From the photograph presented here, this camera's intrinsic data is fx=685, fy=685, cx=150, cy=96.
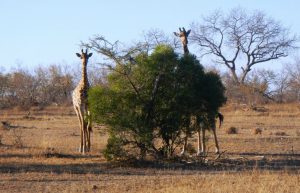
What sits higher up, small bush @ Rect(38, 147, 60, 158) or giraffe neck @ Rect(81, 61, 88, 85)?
giraffe neck @ Rect(81, 61, 88, 85)

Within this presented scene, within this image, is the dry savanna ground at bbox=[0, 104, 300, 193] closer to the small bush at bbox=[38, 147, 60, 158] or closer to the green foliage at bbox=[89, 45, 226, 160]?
the small bush at bbox=[38, 147, 60, 158]

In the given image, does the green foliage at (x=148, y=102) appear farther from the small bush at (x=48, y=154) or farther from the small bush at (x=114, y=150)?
the small bush at (x=48, y=154)

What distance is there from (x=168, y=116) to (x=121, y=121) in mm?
1483

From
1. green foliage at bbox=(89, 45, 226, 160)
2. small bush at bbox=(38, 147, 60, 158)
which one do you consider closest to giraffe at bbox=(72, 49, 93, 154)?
small bush at bbox=(38, 147, 60, 158)

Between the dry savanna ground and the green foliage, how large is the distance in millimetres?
572

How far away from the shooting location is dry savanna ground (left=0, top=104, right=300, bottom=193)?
48.2ft

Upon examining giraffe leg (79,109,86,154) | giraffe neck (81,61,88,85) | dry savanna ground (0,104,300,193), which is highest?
giraffe neck (81,61,88,85)

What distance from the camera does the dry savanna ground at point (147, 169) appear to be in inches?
579

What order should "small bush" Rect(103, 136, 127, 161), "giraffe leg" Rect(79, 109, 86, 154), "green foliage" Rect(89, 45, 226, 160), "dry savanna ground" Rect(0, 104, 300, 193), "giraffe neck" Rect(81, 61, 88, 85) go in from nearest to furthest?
"dry savanna ground" Rect(0, 104, 300, 193), "small bush" Rect(103, 136, 127, 161), "green foliage" Rect(89, 45, 226, 160), "giraffe leg" Rect(79, 109, 86, 154), "giraffe neck" Rect(81, 61, 88, 85)

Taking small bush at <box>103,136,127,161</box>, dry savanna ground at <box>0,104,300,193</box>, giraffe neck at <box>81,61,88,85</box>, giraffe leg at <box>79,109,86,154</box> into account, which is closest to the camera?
dry savanna ground at <box>0,104,300,193</box>

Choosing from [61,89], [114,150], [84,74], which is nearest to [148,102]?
[114,150]

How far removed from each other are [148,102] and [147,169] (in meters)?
2.13

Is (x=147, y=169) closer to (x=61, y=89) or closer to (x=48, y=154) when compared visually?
(x=48, y=154)

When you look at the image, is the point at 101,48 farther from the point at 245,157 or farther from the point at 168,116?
the point at 245,157
